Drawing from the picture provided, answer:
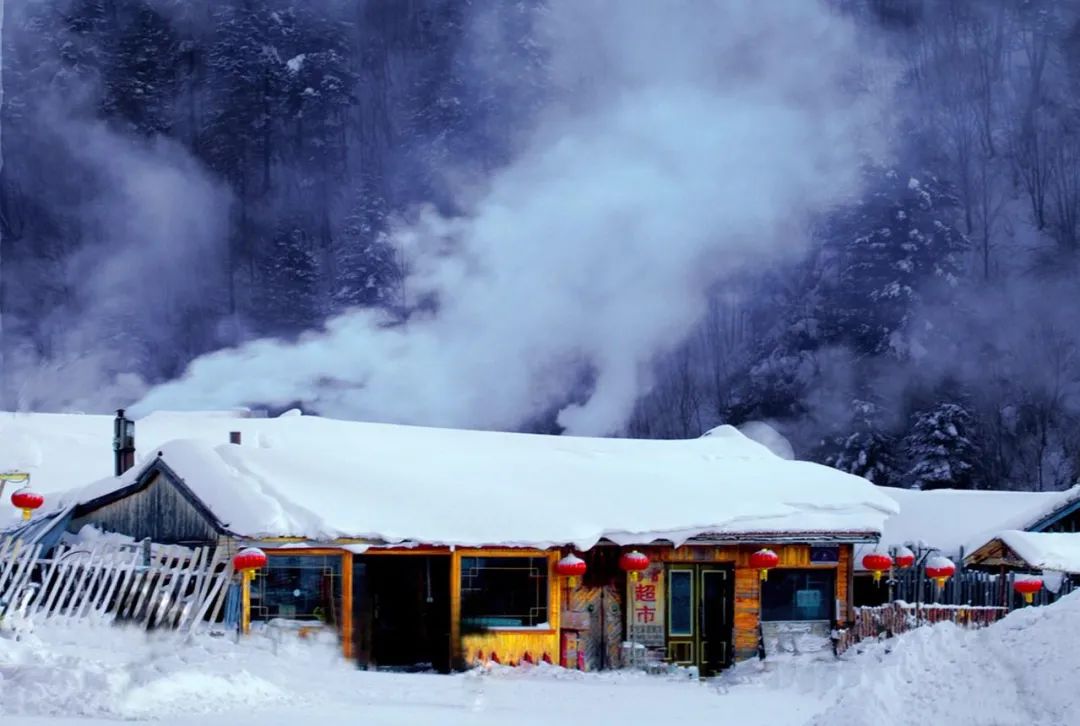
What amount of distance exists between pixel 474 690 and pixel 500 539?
409 cm

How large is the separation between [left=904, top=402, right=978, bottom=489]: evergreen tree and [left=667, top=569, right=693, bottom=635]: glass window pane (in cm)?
2971

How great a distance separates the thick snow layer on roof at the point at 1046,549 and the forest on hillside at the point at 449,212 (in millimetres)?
24155

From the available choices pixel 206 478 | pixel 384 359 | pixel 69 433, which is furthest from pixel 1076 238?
pixel 206 478

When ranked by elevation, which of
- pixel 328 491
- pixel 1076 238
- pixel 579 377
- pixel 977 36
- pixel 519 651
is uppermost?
pixel 977 36

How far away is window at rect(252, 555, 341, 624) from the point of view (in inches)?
809

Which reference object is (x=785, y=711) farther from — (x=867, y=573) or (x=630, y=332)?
(x=630, y=332)

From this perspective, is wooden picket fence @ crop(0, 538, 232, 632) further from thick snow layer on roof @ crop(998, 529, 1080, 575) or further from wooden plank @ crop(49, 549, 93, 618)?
thick snow layer on roof @ crop(998, 529, 1080, 575)

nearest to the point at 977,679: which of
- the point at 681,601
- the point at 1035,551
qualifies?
the point at 681,601

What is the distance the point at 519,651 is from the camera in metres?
22.1

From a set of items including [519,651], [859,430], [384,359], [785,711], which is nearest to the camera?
[785,711]

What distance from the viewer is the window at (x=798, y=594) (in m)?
24.8

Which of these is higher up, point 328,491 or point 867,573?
point 328,491

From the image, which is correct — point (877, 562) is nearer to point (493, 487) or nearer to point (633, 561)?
point (633, 561)

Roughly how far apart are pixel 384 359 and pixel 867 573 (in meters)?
39.5
